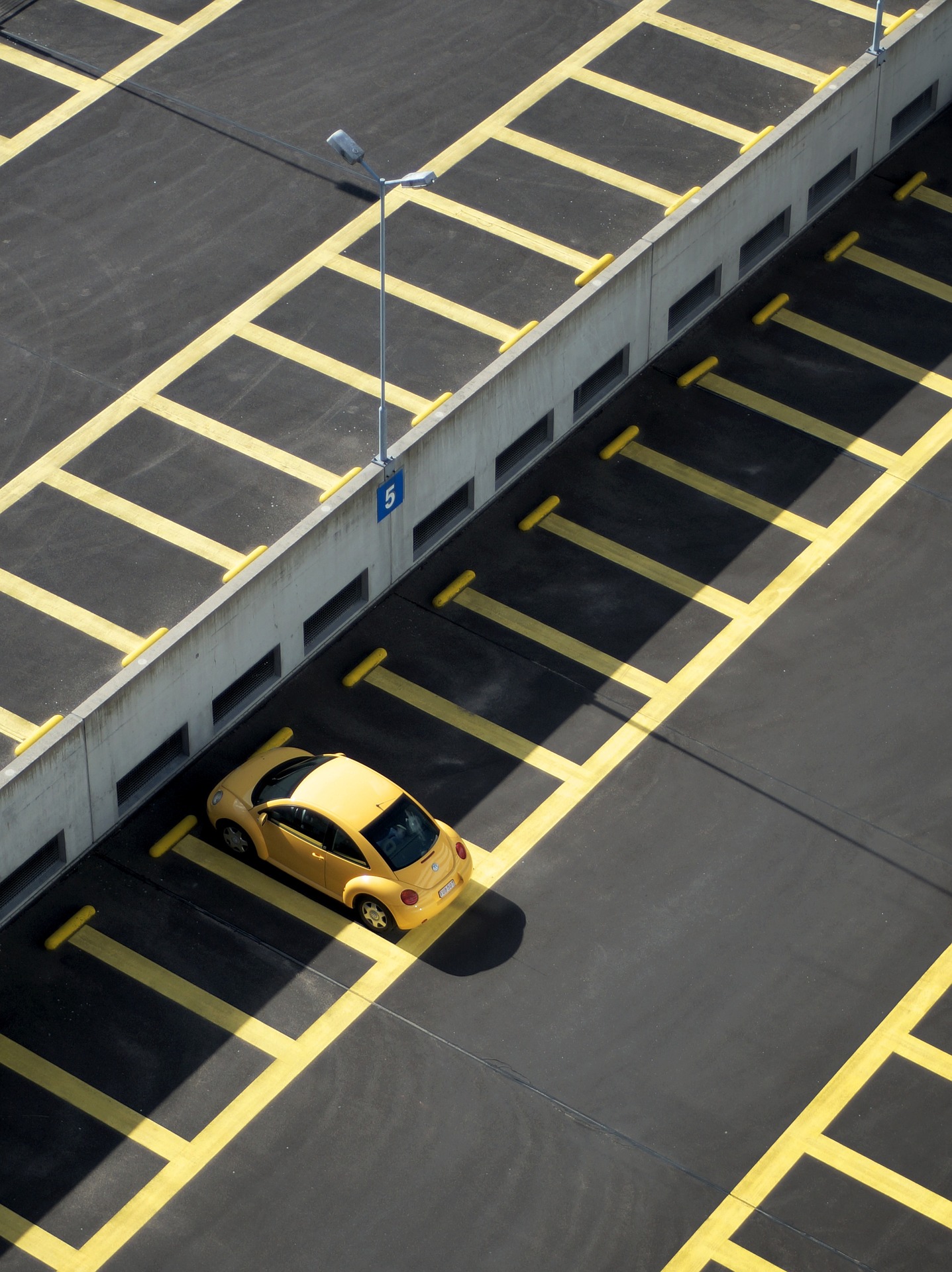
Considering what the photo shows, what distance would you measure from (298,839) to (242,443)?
24.6 ft

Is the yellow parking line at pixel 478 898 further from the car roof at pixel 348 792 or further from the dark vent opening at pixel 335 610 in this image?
the dark vent opening at pixel 335 610

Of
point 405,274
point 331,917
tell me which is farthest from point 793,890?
point 405,274

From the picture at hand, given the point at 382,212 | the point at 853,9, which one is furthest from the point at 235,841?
the point at 853,9

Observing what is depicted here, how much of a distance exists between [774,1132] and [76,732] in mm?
11465

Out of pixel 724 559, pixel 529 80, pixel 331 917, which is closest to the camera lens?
pixel 331 917

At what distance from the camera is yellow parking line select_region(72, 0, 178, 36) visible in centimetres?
4672

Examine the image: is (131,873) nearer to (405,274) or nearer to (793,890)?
(793,890)

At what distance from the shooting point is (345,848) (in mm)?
34469

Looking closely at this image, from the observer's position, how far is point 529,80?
46000 mm

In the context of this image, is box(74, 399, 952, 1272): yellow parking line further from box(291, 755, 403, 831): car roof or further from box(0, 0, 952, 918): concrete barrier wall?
box(0, 0, 952, 918): concrete barrier wall

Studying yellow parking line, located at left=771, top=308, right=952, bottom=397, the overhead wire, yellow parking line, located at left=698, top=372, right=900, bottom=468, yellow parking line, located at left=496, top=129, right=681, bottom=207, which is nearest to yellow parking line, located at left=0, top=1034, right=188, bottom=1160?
yellow parking line, located at left=698, top=372, right=900, bottom=468

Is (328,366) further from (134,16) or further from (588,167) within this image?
(134,16)

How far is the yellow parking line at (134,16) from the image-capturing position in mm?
46719

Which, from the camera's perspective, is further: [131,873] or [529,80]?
[529,80]
